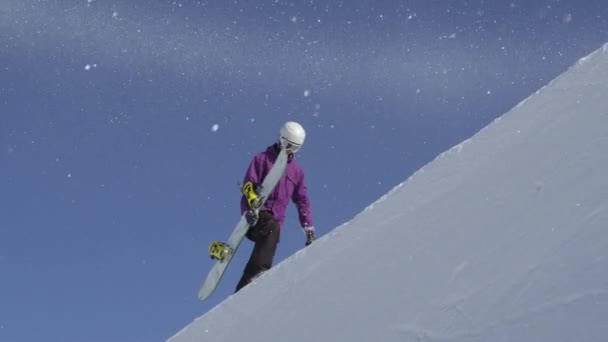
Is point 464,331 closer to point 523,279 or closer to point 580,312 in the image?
point 523,279

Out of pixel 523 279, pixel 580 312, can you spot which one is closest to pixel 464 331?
pixel 523 279

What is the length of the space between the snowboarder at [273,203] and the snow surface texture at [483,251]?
2.50 metres

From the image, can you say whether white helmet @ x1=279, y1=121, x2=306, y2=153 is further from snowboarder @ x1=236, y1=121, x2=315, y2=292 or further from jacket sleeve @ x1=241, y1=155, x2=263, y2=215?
jacket sleeve @ x1=241, y1=155, x2=263, y2=215

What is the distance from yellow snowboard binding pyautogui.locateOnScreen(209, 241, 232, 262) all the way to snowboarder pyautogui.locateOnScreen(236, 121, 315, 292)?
0.92 feet

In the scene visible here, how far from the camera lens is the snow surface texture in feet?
5.74

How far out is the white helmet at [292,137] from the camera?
19.2ft

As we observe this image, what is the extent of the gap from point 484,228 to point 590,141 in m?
0.41

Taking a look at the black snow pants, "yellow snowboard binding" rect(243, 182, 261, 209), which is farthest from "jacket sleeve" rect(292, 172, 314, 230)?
"yellow snowboard binding" rect(243, 182, 261, 209)

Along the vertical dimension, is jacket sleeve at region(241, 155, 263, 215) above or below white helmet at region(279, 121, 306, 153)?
below

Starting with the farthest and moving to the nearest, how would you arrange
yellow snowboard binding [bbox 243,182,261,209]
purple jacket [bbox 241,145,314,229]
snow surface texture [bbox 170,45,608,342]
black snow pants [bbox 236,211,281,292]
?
purple jacket [bbox 241,145,314,229], yellow snowboard binding [bbox 243,182,261,209], black snow pants [bbox 236,211,281,292], snow surface texture [bbox 170,45,608,342]

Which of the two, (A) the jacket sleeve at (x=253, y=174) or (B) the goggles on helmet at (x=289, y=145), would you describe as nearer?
(A) the jacket sleeve at (x=253, y=174)

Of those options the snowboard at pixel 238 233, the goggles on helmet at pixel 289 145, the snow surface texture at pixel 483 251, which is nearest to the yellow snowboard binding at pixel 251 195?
the snowboard at pixel 238 233

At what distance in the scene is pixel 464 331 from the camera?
185cm

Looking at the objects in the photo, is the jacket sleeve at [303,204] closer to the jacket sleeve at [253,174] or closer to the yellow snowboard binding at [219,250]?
the jacket sleeve at [253,174]
